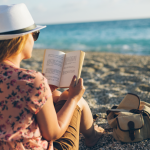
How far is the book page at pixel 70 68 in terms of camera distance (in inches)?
58.4

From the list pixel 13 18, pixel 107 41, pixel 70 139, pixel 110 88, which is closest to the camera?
pixel 13 18

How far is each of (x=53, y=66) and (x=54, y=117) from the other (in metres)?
0.66

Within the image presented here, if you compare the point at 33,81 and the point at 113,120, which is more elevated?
the point at 33,81

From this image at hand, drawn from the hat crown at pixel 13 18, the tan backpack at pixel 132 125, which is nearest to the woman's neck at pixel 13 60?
the hat crown at pixel 13 18

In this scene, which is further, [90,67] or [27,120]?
[90,67]

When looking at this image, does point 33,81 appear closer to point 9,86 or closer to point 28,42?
point 9,86

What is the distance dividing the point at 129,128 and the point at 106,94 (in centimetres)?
132

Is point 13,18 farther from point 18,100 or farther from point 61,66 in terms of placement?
point 61,66

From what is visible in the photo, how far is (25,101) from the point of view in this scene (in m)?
0.93

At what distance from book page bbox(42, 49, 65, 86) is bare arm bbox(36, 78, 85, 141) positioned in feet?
0.88

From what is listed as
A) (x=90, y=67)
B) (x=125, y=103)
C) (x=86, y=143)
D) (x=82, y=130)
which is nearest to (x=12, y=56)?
(x=82, y=130)

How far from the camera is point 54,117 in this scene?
3.51ft

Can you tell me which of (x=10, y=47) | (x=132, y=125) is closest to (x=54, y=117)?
(x=10, y=47)

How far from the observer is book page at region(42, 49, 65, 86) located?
1.58 m
